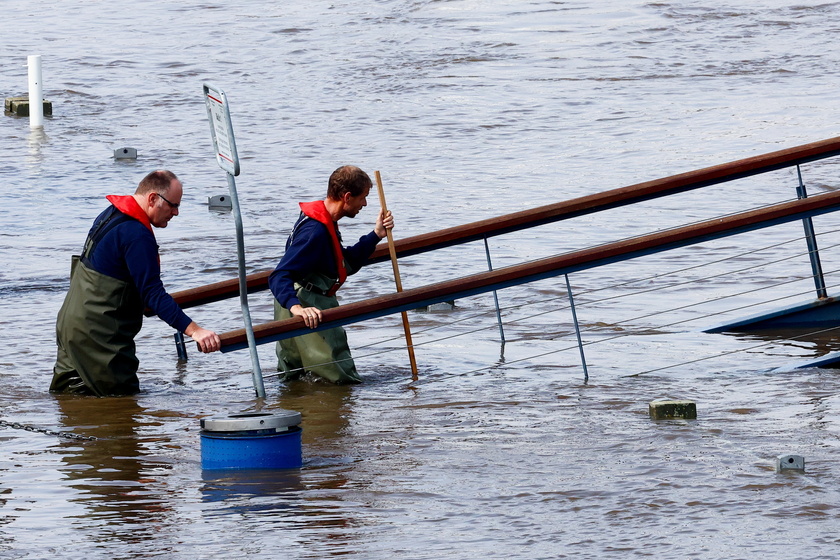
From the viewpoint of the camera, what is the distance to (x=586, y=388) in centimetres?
776

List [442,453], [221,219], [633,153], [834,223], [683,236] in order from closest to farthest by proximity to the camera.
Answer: [442,453]
[683,236]
[834,223]
[221,219]
[633,153]

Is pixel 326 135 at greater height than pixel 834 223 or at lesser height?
greater

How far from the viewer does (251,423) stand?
591cm

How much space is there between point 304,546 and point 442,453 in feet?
4.76

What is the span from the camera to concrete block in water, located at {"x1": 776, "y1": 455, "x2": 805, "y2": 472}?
5.69m

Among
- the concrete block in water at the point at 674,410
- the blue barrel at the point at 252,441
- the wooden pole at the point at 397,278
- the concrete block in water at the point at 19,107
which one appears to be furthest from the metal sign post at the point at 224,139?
the concrete block in water at the point at 19,107

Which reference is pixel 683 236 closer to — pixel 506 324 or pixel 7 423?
pixel 506 324

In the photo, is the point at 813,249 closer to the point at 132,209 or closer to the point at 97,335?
the point at 132,209

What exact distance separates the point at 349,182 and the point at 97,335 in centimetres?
167

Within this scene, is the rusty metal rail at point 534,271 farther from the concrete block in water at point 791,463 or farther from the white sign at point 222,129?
the concrete block in water at point 791,463

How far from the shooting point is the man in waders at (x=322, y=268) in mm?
7668

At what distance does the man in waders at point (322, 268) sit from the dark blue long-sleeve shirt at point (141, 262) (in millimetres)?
611

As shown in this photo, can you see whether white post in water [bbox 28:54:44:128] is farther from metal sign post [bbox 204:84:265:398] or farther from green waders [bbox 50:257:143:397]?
metal sign post [bbox 204:84:265:398]

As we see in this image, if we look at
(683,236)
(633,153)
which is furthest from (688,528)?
(633,153)
